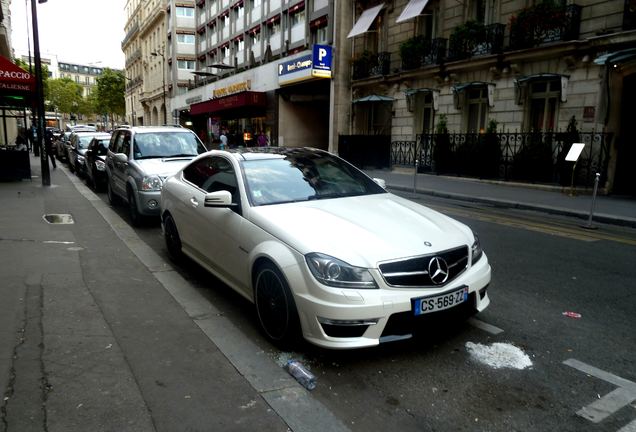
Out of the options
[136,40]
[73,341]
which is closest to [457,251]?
[73,341]

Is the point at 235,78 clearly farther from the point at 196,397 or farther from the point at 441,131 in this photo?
the point at 196,397

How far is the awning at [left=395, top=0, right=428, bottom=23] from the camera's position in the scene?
21469 millimetres

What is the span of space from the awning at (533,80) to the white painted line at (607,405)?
15.5 metres

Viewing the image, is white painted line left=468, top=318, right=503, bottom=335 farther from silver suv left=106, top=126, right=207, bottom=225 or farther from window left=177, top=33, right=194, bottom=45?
window left=177, top=33, right=194, bottom=45

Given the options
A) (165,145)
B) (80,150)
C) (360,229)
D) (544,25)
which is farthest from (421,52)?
(360,229)

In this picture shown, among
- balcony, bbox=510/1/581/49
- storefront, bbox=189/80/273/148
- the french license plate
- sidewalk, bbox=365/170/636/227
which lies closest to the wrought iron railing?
sidewalk, bbox=365/170/636/227

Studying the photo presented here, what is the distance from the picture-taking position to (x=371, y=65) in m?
26.1

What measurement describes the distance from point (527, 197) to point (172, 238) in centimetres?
1063

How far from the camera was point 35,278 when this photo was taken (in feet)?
17.8

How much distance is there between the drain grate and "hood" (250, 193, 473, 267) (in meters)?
6.14

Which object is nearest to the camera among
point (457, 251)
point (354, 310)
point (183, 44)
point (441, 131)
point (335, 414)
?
point (335, 414)

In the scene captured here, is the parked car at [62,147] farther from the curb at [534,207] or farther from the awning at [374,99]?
the curb at [534,207]

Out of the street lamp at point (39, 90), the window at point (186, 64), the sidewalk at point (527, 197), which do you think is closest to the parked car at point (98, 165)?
the street lamp at point (39, 90)

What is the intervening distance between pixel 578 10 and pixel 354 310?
16697 millimetres
